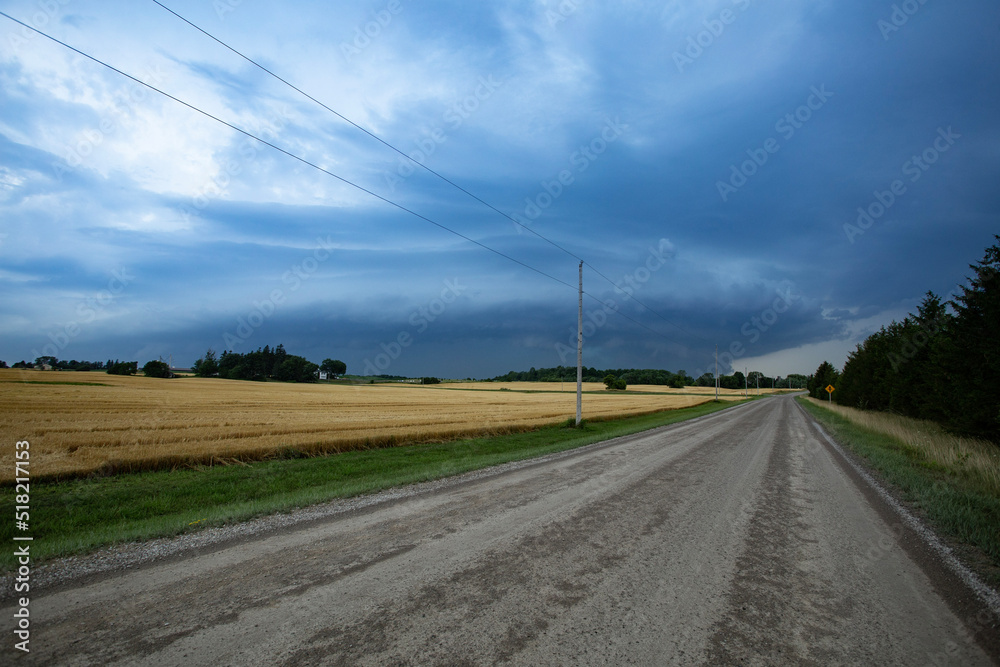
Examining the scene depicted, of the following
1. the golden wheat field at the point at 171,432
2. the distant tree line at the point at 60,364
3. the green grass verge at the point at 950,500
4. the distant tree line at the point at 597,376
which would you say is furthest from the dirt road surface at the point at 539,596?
the distant tree line at the point at 597,376

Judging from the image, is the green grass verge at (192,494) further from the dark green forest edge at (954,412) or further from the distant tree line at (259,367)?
the distant tree line at (259,367)

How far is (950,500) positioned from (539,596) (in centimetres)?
851

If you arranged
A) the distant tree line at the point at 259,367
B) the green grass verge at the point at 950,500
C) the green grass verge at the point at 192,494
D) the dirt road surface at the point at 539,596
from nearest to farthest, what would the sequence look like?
the dirt road surface at the point at 539,596 → the green grass verge at the point at 950,500 → the green grass verge at the point at 192,494 → the distant tree line at the point at 259,367

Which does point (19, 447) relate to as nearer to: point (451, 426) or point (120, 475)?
point (120, 475)

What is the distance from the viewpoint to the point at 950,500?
7512 mm

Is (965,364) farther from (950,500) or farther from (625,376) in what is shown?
(625,376)

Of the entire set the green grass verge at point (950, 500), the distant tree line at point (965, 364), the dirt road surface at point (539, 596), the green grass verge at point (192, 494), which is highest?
the distant tree line at point (965, 364)

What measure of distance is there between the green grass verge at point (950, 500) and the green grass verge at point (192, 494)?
8.49 metres

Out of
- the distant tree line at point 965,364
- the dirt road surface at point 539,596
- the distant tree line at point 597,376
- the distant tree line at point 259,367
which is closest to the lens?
the dirt road surface at point 539,596

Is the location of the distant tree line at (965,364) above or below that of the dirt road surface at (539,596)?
above

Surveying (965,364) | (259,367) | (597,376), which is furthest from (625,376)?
(965,364)

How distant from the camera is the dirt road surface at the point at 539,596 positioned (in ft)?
10.4

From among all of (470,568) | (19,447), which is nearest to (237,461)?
(19,447)

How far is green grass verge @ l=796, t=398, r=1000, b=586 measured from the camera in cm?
534
